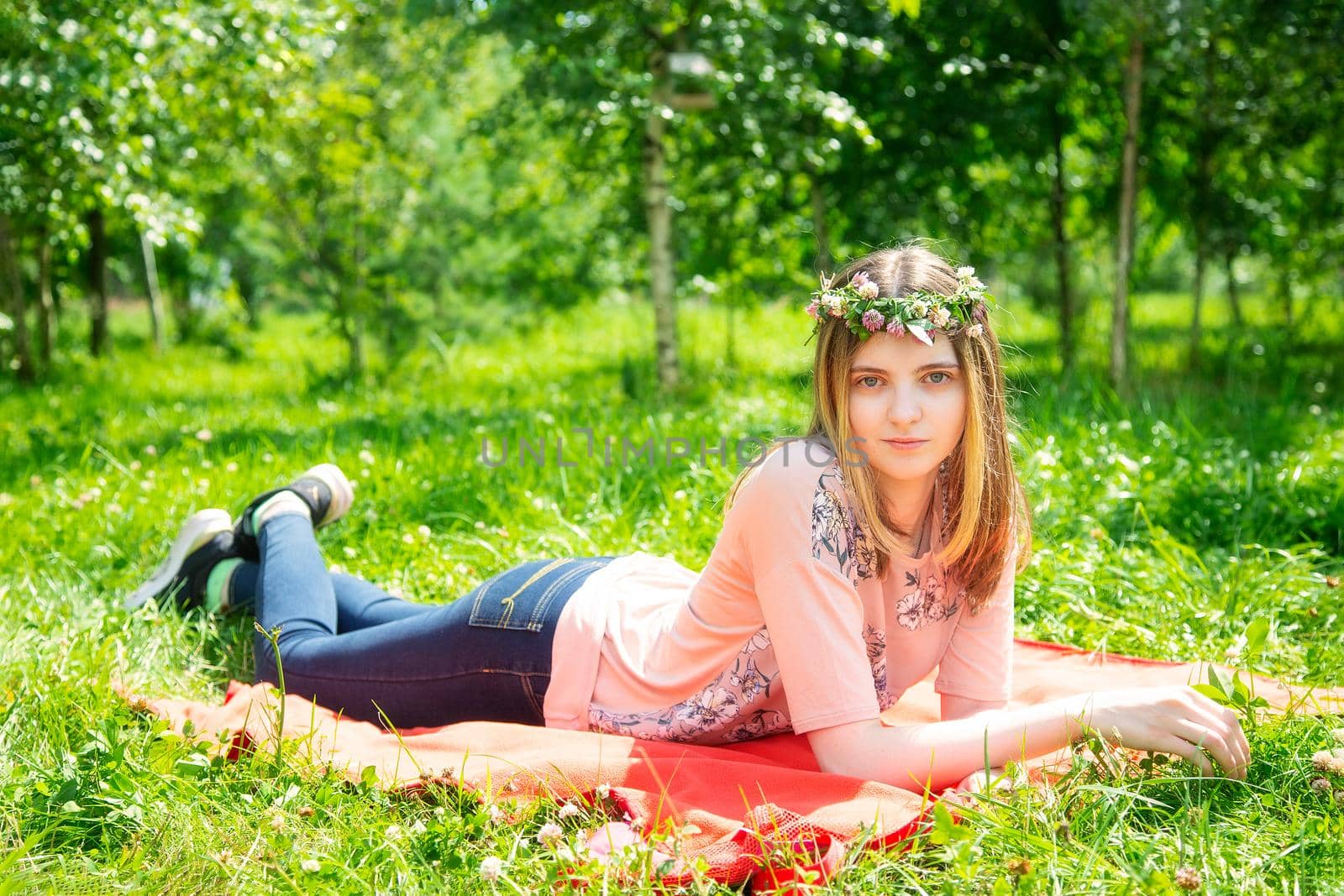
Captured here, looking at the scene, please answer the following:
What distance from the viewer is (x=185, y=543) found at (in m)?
3.12

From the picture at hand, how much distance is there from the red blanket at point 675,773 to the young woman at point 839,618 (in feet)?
0.25

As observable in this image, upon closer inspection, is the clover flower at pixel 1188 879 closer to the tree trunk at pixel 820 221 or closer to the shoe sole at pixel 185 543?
the shoe sole at pixel 185 543

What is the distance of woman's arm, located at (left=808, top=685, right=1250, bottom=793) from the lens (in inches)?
Result: 73.8

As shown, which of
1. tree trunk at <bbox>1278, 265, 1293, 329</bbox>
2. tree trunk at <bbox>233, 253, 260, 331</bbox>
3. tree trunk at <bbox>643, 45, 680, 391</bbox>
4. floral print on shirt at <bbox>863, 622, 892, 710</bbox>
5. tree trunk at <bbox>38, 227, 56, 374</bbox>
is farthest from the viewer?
tree trunk at <bbox>233, 253, 260, 331</bbox>

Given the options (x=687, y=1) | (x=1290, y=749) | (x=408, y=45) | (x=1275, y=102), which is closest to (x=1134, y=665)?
(x=1290, y=749)

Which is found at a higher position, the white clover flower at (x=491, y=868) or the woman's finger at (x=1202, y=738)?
the woman's finger at (x=1202, y=738)

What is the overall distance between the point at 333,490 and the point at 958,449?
1890 millimetres

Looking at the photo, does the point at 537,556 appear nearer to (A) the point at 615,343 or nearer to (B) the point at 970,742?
(B) the point at 970,742

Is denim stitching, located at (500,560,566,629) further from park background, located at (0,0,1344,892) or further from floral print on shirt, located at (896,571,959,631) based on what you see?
floral print on shirt, located at (896,571,959,631)

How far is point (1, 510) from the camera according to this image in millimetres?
3822

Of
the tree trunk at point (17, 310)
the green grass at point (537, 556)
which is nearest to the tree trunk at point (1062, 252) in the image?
the green grass at point (537, 556)

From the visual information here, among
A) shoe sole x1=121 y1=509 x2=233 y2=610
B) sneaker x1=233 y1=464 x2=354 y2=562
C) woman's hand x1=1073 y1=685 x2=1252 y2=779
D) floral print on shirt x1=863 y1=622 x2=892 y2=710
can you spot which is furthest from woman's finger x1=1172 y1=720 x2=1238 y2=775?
shoe sole x1=121 y1=509 x2=233 y2=610

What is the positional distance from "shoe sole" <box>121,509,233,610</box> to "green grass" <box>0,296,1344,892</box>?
0.34ft

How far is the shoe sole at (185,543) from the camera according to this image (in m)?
3.09
